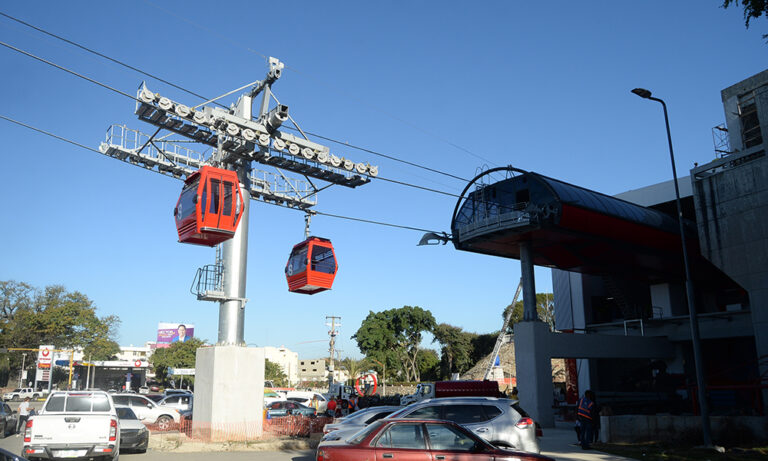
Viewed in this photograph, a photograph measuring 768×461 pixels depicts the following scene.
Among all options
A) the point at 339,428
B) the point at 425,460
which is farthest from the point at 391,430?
the point at 339,428

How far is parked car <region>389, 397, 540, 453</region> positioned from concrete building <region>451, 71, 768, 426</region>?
10.5 metres

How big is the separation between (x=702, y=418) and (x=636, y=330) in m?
20.0

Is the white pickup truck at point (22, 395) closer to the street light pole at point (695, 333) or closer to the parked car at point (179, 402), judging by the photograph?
the parked car at point (179, 402)

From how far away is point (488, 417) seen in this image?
41.1 ft

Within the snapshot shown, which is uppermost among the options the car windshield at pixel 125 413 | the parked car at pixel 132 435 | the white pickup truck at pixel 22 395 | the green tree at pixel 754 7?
the green tree at pixel 754 7

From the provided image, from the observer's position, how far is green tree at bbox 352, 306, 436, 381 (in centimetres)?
6631

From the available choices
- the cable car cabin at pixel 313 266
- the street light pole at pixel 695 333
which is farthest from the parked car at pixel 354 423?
the street light pole at pixel 695 333

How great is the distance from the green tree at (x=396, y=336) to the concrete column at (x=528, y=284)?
39.2 m

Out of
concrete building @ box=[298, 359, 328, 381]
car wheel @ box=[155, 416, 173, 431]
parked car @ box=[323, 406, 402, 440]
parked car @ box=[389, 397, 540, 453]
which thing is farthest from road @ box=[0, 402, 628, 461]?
concrete building @ box=[298, 359, 328, 381]

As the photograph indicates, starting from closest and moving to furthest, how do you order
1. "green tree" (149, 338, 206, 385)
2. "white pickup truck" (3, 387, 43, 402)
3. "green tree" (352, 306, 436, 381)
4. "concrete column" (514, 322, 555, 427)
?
"concrete column" (514, 322, 555, 427), "white pickup truck" (3, 387, 43, 402), "green tree" (352, 306, 436, 381), "green tree" (149, 338, 206, 385)

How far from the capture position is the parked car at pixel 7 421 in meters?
20.8

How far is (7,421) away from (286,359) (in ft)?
371

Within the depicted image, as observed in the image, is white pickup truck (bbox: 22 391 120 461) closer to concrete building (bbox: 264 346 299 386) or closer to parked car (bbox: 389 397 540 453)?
parked car (bbox: 389 397 540 453)

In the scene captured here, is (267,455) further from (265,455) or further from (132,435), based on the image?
(132,435)
